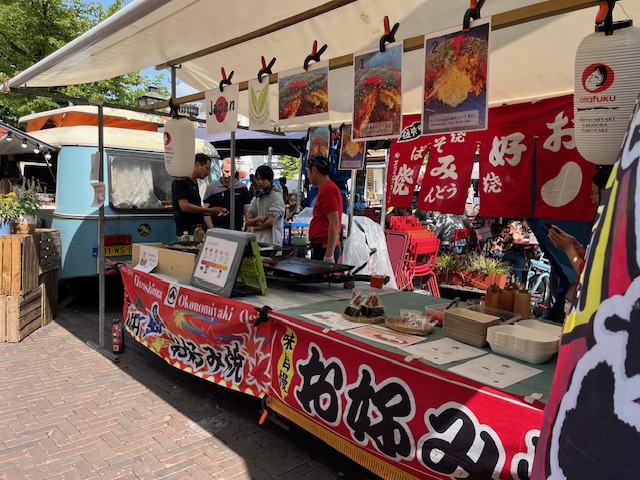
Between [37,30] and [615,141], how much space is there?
51.5ft

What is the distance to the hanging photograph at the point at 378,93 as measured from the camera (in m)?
2.99

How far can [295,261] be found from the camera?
13.4 ft

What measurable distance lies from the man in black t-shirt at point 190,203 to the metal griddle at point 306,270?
190 centimetres

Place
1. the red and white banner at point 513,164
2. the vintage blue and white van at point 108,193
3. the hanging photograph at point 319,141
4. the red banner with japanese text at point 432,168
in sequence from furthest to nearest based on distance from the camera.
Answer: the hanging photograph at point 319,141 → the vintage blue and white van at point 108,193 → the red banner with japanese text at point 432,168 → the red and white banner at point 513,164

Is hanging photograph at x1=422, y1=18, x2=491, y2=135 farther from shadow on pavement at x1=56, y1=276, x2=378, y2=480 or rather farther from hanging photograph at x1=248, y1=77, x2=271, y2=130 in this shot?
shadow on pavement at x1=56, y1=276, x2=378, y2=480

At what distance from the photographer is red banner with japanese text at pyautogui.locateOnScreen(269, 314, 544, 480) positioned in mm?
1739

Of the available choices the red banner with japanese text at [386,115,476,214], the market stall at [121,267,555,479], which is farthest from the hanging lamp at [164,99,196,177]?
the red banner with japanese text at [386,115,476,214]

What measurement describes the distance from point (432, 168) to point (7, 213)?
5.04m

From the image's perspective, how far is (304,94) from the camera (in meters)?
3.65

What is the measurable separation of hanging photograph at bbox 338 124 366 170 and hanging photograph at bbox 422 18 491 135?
352 cm

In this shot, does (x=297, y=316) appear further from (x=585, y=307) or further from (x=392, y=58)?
(x=585, y=307)

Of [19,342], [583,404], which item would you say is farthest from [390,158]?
[583,404]

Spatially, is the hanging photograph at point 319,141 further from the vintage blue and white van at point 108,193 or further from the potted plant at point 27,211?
the potted plant at point 27,211

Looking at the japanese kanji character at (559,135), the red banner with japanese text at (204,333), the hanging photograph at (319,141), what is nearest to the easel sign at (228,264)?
the red banner with japanese text at (204,333)
